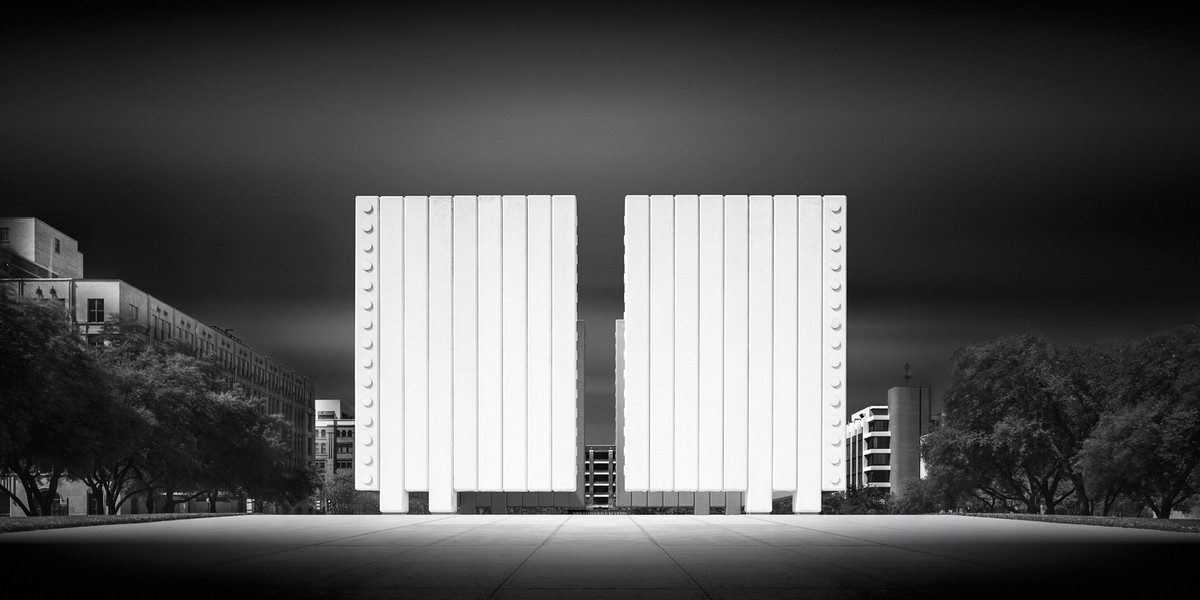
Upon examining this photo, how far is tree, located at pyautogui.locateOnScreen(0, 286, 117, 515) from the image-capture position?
1749 inches

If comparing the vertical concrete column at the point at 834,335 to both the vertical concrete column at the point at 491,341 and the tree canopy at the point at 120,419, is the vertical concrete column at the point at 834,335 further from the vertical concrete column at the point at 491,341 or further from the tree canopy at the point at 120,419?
the tree canopy at the point at 120,419

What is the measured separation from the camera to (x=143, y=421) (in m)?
55.6

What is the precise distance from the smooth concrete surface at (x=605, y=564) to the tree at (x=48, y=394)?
56.9 feet

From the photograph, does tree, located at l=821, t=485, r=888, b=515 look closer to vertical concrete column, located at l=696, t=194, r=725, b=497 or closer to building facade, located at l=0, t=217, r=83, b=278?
building facade, located at l=0, t=217, r=83, b=278

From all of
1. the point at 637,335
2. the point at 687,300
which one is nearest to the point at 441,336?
the point at 637,335

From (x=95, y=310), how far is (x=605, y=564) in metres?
97.6

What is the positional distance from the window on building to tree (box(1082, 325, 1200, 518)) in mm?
77575

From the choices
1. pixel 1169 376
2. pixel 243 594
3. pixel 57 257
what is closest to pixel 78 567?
pixel 243 594

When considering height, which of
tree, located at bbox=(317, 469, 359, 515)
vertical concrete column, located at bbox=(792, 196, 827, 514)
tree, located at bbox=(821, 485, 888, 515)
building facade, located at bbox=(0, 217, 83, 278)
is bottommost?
tree, located at bbox=(317, 469, 359, 515)

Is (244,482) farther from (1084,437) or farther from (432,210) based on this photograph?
(1084,437)

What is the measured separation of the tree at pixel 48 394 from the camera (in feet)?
146

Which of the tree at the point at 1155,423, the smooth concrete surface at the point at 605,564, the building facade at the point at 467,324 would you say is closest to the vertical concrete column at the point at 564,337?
the building facade at the point at 467,324

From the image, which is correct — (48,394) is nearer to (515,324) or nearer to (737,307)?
(515,324)

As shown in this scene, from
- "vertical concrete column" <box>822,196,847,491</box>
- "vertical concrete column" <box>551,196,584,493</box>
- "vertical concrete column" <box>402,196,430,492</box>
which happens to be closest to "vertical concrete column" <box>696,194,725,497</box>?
"vertical concrete column" <box>822,196,847,491</box>
